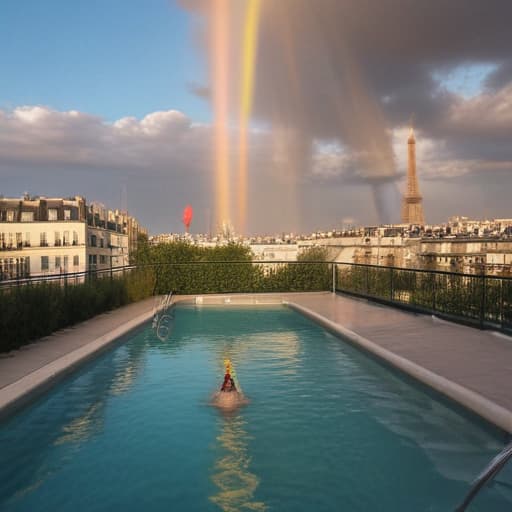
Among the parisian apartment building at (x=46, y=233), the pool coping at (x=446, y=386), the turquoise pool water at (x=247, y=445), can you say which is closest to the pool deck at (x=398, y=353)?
the pool coping at (x=446, y=386)

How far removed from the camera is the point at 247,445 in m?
5.70

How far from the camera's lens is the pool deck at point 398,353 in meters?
6.24

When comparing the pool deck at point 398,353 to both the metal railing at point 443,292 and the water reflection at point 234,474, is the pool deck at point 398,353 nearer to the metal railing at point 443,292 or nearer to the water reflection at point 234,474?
the metal railing at point 443,292

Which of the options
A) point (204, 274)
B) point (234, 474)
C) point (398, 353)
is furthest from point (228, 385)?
point (204, 274)

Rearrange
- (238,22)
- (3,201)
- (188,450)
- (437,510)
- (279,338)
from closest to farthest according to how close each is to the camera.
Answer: (437,510) < (188,450) < (279,338) < (238,22) < (3,201)

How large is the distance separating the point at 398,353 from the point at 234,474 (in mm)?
4702

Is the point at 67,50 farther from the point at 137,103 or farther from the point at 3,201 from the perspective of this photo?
the point at 3,201

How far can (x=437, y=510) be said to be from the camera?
4.12 m

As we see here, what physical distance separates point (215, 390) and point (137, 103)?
18704 mm

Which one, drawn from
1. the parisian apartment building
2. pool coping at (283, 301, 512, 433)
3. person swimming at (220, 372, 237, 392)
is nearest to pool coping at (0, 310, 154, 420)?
person swimming at (220, 372, 237, 392)

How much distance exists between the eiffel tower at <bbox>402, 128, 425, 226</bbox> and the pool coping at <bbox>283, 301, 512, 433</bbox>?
134 metres

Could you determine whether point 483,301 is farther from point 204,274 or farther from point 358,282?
point 204,274

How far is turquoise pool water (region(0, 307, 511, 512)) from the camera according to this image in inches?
175

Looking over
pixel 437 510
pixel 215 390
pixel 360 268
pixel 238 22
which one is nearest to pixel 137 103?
pixel 238 22
